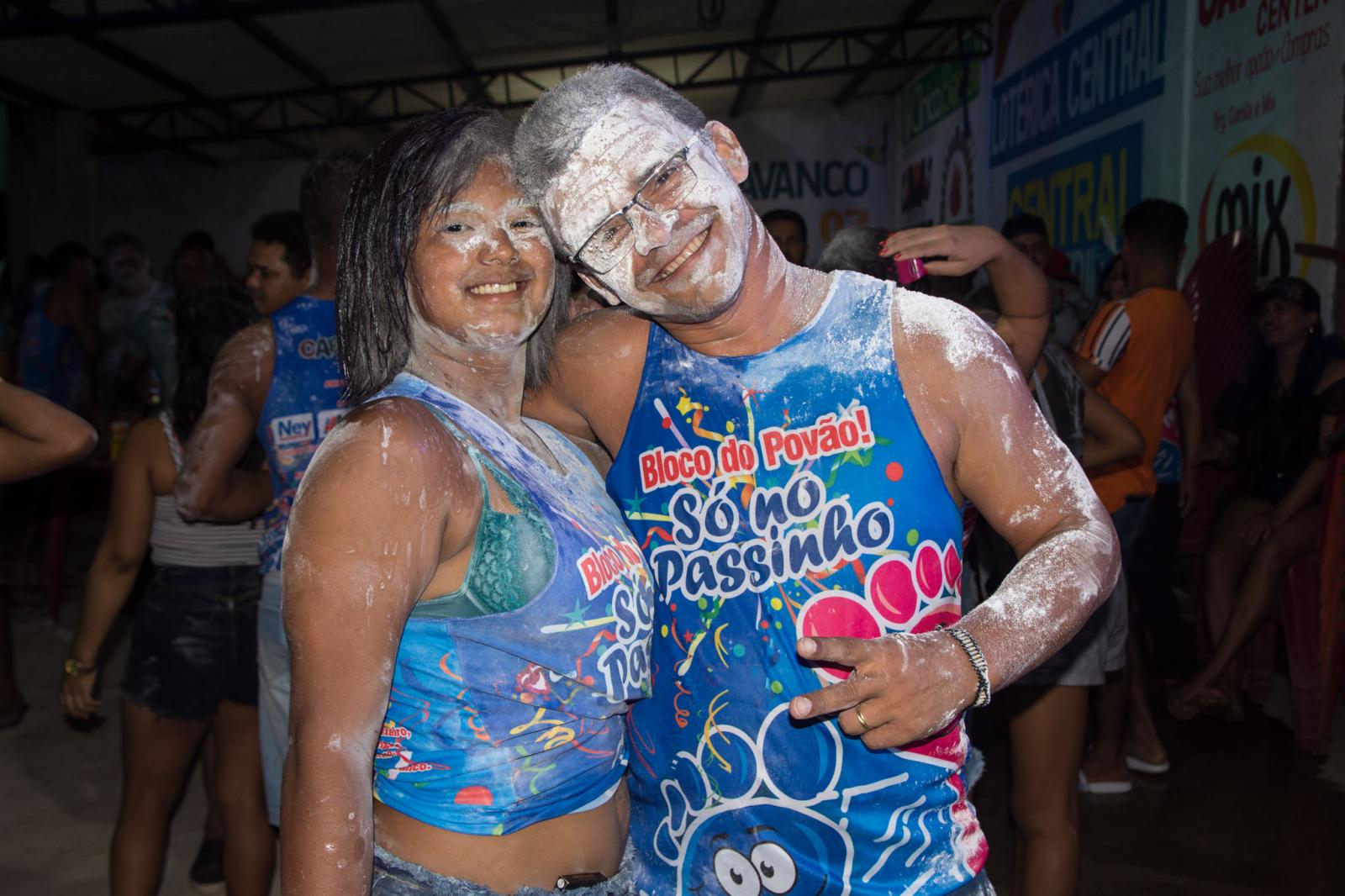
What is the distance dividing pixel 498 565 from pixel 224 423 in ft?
5.67

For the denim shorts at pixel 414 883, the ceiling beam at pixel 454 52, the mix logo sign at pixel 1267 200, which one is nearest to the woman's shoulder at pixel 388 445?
the denim shorts at pixel 414 883

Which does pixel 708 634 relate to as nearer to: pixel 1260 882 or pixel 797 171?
pixel 1260 882

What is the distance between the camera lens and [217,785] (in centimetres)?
306

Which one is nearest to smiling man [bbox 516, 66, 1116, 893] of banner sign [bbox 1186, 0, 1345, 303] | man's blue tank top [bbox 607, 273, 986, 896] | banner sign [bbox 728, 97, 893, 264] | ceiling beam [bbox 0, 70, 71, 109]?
man's blue tank top [bbox 607, 273, 986, 896]

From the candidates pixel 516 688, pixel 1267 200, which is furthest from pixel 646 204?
pixel 1267 200

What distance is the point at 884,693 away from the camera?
1238mm

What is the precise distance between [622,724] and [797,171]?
15.4 meters

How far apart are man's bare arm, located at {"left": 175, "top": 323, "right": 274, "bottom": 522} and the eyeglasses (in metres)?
1.51

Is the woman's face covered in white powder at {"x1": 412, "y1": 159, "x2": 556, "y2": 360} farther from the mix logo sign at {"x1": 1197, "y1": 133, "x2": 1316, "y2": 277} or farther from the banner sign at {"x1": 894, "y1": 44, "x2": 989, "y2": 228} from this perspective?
the banner sign at {"x1": 894, "y1": 44, "x2": 989, "y2": 228}

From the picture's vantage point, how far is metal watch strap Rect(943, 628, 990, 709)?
1.32 m

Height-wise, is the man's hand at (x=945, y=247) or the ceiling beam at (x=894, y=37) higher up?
the ceiling beam at (x=894, y=37)

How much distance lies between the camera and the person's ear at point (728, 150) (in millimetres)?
1665

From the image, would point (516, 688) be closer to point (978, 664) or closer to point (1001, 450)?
point (978, 664)

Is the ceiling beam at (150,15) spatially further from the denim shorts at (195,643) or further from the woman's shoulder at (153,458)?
the denim shorts at (195,643)
